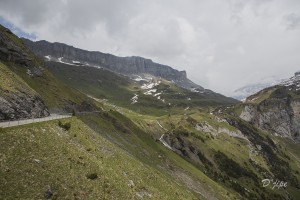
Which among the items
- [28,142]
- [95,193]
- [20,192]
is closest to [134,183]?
[95,193]

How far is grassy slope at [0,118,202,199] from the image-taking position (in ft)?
119

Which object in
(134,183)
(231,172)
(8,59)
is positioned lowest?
(231,172)

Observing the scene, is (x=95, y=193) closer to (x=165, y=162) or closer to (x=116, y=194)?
(x=116, y=194)

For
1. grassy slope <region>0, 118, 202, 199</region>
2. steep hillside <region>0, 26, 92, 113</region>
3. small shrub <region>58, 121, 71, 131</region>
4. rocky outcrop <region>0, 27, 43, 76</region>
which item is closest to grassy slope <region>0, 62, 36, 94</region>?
small shrub <region>58, 121, 71, 131</region>

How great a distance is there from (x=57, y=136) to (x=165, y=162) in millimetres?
56433

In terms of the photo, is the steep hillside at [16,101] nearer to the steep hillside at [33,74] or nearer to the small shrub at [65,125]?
the small shrub at [65,125]

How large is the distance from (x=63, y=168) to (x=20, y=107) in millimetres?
28839

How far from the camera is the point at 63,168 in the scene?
42812mm

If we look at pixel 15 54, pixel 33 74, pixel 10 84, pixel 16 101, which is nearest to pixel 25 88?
pixel 10 84

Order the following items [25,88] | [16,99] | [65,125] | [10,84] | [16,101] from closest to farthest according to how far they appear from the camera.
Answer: [65,125]
[16,101]
[16,99]
[10,84]
[25,88]

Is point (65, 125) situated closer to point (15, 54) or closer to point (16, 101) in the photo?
point (16, 101)

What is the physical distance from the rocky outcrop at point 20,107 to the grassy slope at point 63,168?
10.0 metres

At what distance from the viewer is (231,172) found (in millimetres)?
175500

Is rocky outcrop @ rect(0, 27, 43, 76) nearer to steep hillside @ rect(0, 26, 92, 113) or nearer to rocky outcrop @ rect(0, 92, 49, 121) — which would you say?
steep hillside @ rect(0, 26, 92, 113)
